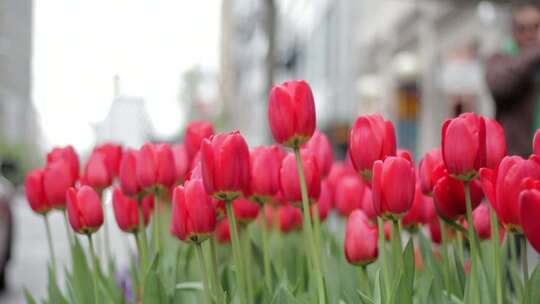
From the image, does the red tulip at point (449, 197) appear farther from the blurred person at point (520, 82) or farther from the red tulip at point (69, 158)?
the blurred person at point (520, 82)

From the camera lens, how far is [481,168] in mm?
1241

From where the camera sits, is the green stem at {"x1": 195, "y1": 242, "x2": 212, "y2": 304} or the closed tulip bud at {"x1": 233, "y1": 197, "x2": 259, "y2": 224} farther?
the closed tulip bud at {"x1": 233, "y1": 197, "x2": 259, "y2": 224}

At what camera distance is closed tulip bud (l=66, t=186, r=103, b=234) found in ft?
5.08

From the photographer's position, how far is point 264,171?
1.53 m

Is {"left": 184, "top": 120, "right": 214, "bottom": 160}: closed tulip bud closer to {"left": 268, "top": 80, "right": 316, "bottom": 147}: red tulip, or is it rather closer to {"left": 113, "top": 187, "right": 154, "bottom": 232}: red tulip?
{"left": 113, "top": 187, "right": 154, "bottom": 232}: red tulip

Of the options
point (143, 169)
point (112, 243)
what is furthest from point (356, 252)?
point (112, 243)

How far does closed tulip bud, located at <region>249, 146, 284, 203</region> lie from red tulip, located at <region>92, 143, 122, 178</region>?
1.70 feet

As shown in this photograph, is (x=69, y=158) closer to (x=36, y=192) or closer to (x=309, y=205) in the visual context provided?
(x=36, y=192)

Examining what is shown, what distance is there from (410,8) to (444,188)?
1623cm

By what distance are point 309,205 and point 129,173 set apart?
0.37m

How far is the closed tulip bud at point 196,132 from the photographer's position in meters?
1.87

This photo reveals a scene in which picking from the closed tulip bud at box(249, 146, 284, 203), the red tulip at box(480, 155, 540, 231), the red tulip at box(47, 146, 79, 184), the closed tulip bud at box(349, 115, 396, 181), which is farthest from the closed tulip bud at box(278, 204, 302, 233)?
the red tulip at box(480, 155, 540, 231)

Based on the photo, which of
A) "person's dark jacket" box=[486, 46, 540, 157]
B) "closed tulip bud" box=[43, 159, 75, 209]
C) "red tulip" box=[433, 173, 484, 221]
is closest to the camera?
"red tulip" box=[433, 173, 484, 221]

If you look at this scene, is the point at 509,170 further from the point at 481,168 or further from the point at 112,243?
the point at 112,243
